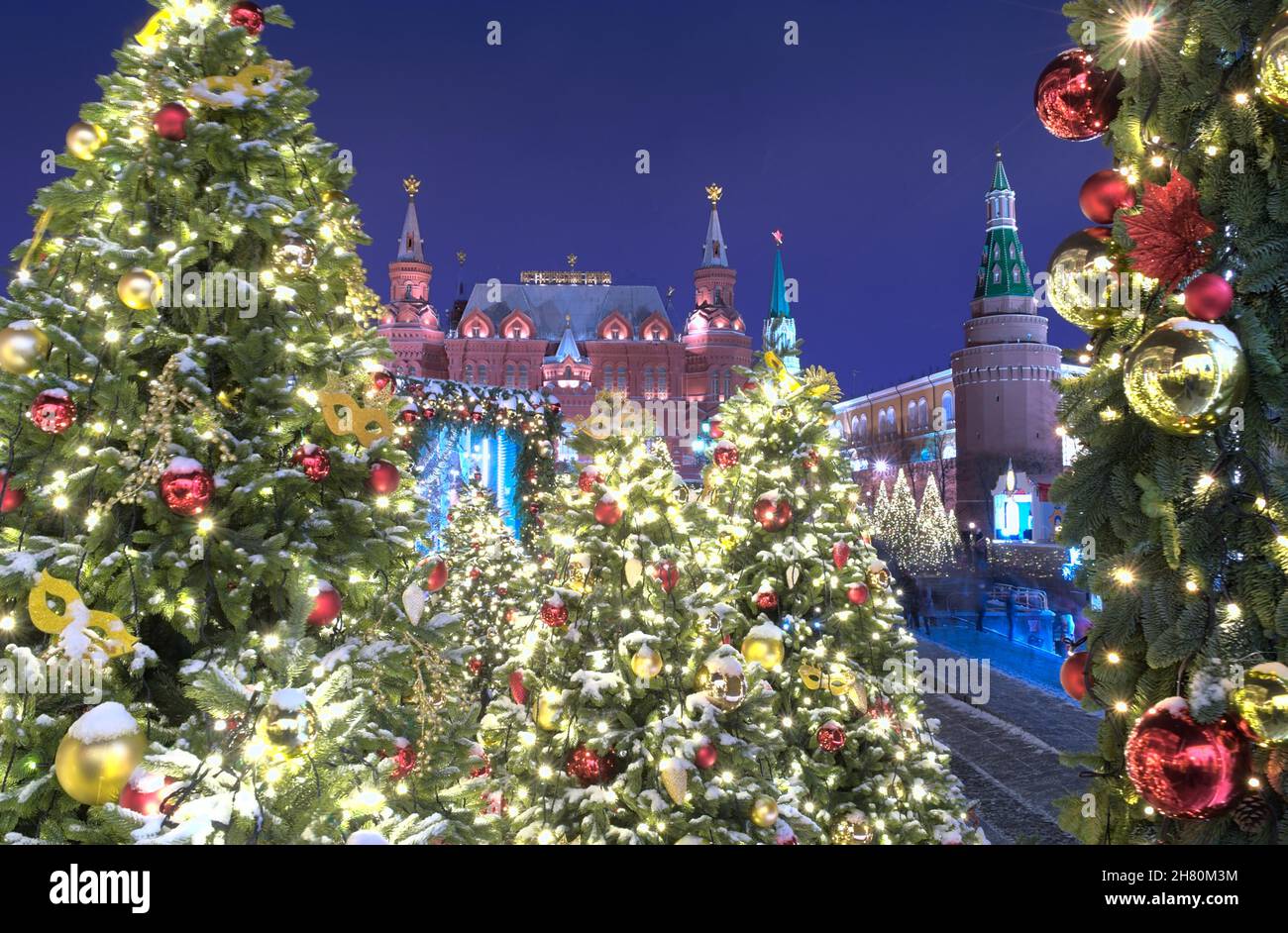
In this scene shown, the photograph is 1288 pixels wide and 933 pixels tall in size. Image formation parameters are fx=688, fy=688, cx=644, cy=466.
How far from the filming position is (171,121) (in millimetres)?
2740

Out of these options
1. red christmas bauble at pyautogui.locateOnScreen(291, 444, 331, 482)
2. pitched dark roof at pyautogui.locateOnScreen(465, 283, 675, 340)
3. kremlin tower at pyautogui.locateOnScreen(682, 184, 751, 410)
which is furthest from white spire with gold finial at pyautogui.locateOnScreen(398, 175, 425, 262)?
red christmas bauble at pyautogui.locateOnScreen(291, 444, 331, 482)

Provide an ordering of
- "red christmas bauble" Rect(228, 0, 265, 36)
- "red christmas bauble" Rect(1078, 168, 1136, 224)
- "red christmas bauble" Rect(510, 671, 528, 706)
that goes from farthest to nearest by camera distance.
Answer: "red christmas bauble" Rect(510, 671, 528, 706), "red christmas bauble" Rect(228, 0, 265, 36), "red christmas bauble" Rect(1078, 168, 1136, 224)

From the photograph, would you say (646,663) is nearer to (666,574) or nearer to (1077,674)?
(666,574)

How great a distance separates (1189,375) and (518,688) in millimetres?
3903

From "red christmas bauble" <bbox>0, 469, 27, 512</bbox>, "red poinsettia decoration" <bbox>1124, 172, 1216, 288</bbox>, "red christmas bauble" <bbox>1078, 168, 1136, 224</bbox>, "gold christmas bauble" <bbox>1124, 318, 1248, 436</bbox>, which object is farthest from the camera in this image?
"red christmas bauble" <bbox>0, 469, 27, 512</bbox>

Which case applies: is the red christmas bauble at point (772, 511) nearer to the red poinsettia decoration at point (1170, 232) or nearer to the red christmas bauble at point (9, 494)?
the red poinsettia decoration at point (1170, 232)

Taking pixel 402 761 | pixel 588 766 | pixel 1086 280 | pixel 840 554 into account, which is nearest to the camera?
pixel 1086 280

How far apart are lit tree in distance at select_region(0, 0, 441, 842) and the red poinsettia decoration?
270 cm

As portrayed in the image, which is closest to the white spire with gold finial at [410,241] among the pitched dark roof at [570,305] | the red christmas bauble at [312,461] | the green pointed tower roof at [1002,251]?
the pitched dark roof at [570,305]

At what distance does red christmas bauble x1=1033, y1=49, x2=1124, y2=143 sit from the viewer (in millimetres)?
2213

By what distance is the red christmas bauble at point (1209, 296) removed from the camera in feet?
5.70

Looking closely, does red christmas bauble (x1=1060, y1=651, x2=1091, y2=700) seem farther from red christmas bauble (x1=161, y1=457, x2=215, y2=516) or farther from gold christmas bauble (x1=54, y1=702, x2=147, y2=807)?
red christmas bauble (x1=161, y1=457, x2=215, y2=516)

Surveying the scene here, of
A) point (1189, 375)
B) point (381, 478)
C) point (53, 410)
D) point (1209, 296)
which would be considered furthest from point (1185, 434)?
point (53, 410)
